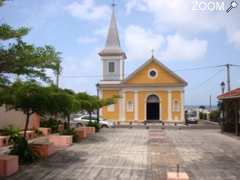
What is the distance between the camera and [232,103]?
27547 millimetres

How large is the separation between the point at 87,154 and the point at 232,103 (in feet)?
53.5

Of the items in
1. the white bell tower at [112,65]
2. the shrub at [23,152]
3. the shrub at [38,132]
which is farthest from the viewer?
the white bell tower at [112,65]

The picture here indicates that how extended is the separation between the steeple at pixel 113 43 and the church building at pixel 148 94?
3697mm

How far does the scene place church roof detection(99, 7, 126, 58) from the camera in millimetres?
45750

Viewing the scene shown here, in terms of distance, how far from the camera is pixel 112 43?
4734cm

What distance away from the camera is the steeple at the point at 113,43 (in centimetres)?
4575

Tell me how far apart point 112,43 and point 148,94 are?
8.78 meters

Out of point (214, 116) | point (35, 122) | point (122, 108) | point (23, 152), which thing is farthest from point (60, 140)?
point (214, 116)

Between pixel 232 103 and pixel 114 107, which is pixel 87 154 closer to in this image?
pixel 232 103

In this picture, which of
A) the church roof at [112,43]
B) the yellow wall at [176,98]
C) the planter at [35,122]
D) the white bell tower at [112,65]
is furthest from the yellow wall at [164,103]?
the planter at [35,122]

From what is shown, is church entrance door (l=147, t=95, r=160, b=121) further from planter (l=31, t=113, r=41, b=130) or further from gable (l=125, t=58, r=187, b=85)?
planter (l=31, t=113, r=41, b=130)

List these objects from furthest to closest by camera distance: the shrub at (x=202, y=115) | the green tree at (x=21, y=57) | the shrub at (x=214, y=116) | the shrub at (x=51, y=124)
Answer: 1. the shrub at (x=202, y=115)
2. the shrub at (x=214, y=116)
3. the shrub at (x=51, y=124)
4. the green tree at (x=21, y=57)

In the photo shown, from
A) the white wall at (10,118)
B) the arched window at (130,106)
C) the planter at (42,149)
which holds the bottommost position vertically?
the planter at (42,149)

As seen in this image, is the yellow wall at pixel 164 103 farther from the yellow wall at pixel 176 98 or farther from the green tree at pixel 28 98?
the green tree at pixel 28 98
